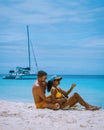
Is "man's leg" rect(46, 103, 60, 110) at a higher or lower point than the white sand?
lower

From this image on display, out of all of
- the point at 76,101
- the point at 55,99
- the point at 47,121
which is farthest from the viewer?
the point at 76,101

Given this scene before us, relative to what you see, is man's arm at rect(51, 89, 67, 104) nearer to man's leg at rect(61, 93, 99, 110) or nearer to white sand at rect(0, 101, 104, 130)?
man's leg at rect(61, 93, 99, 110)

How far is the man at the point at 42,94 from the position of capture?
8.16m

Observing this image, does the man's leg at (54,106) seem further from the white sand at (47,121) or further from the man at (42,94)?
the white sand at (47,121)

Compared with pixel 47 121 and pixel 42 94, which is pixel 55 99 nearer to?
pixel 42 94

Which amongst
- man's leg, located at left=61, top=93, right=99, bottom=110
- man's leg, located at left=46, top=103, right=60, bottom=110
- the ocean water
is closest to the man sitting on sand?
man's leg, located at left=61, top=93, right=99, bottom=110

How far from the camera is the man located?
816cm

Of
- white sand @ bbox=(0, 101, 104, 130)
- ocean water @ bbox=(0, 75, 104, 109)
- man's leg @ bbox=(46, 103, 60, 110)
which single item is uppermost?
white sand @ bbox=(0, 101, 104, 130)

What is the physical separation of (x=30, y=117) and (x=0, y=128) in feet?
4.04

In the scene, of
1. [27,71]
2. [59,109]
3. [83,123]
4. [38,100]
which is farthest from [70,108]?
[27,71]

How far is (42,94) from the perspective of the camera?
8188 mm

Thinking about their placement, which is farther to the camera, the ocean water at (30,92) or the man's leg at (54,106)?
the ocean water at (30,92)

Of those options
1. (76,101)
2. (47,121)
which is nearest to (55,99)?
(76,101)

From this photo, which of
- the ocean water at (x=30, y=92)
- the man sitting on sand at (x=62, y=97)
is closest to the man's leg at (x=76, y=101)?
the man sitting on sand at (x=62, y=97)
